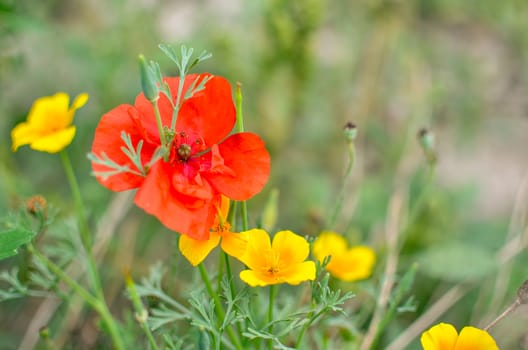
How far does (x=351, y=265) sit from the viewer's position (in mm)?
1146

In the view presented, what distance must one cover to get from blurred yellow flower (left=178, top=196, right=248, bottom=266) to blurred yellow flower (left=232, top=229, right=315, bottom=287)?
0.01m

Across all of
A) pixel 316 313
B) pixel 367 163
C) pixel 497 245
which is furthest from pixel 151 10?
pixel 316 313

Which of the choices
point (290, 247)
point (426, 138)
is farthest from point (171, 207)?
point (426, 138)

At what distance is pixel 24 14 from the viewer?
152 centimetres

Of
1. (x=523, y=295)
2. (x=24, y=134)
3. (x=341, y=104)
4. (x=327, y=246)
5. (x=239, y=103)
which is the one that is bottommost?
(x=341, y=104)

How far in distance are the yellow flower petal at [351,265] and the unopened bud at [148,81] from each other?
0.52m

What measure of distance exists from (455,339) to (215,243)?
1.02ft

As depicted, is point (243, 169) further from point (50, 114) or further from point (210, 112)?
point (50, 114)

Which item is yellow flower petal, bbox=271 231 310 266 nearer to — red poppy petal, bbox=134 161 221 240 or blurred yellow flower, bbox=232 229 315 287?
blurred yellow flower, bbox=232 229 315 287

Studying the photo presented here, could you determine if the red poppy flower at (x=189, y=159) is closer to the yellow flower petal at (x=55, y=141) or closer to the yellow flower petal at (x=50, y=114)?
the yellow flower petal at (x=55, y=141)

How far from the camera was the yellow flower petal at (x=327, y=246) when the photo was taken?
1005 mm

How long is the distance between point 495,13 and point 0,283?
6.25 feet

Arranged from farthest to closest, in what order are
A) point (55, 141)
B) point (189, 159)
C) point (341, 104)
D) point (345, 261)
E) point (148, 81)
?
1. point (341, 104)
2. point (345, 261)
3. point (55, 141)
4. point (189, 159)
5. point (148, 81)

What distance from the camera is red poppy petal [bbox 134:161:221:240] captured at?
2.23 ft
